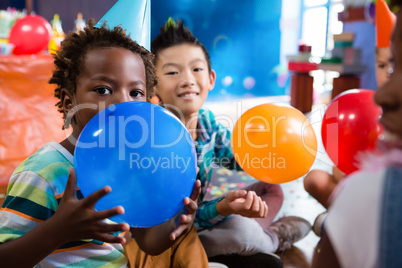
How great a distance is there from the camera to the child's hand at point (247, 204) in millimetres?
908

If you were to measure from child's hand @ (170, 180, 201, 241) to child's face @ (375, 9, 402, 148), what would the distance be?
418 mm

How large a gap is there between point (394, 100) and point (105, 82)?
24.3 inches

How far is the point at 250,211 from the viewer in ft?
3.01

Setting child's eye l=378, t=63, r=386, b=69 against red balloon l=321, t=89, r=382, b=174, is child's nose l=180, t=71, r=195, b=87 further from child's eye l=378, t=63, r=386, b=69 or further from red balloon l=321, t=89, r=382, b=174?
child's eye l=378, t=63, r=386, b=69

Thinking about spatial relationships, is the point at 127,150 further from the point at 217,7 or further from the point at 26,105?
the point at 217,7

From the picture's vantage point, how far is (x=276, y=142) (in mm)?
1046

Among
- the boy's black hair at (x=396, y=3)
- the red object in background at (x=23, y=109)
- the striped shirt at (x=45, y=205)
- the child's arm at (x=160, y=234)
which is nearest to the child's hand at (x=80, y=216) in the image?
the striped shirt at (x=45, y=205)

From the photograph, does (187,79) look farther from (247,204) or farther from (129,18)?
(247,204)

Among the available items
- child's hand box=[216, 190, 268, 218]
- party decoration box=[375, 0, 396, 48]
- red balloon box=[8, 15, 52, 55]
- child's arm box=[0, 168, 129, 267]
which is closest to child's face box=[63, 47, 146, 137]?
child's arm box=[0, 168, 129, 267]

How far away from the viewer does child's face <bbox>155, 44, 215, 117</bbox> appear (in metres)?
1.34

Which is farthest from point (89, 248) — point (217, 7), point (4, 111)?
point (217, 7)

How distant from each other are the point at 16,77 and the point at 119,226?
182 centimetres

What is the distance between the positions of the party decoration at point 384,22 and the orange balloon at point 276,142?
1.39 feet

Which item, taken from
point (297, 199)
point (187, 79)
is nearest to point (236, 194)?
point (187, 79)
